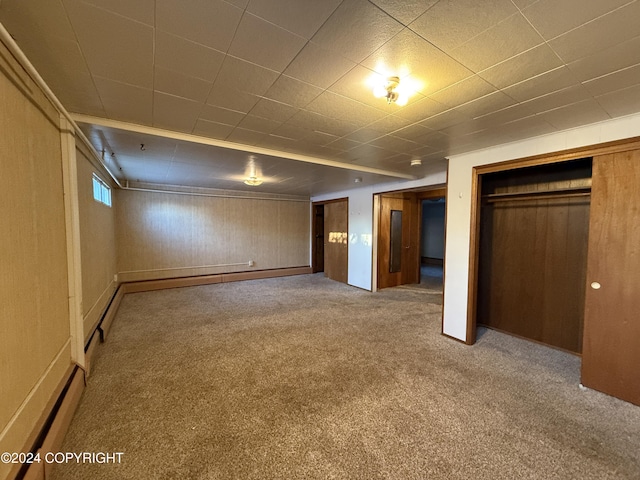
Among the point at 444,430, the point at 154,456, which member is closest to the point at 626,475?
the point at 444,430

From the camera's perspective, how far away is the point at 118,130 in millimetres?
2498

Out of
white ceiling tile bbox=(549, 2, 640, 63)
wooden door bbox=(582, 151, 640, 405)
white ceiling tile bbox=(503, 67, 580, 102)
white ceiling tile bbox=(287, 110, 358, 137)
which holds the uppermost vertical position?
white ceiling tile bbox=(287, 110, 358, 137)

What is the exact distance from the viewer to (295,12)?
119 cm

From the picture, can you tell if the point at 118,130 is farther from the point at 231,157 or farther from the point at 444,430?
the point at 444,430

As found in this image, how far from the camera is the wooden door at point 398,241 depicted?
6105 mm

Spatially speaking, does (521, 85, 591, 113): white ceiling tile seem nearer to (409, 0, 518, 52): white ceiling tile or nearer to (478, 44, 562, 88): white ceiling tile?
(478, 44, 562, 88): white ceiling tile

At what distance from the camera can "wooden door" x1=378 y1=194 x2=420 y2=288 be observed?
20.0 ft

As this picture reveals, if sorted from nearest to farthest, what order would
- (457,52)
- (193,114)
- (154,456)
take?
(457,52), (154,456), (193,114)

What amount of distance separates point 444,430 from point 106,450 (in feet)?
7.60

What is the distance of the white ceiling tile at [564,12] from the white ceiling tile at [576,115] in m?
1.11

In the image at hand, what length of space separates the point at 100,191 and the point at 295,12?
452 centimetres

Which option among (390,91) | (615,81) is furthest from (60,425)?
(615,81)

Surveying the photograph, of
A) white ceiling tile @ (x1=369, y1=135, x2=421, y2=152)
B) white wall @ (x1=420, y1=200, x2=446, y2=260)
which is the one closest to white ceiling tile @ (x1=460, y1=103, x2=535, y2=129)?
white ceiling tile @ (x1=369, y1=135, x2=421, y2=152)

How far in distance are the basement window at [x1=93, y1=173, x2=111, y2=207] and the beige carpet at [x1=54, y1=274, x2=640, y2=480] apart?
2.05 m
